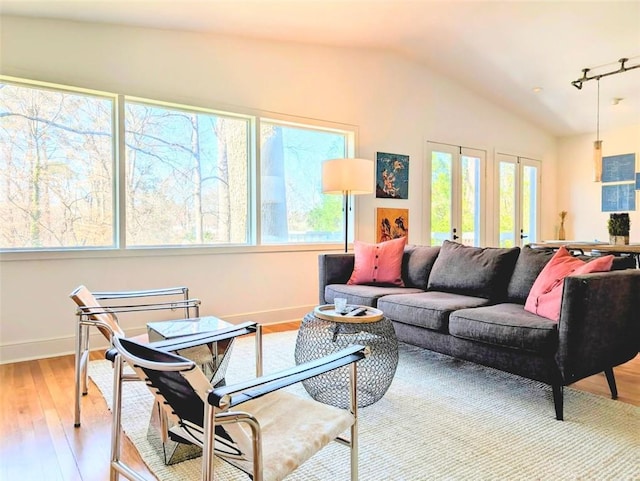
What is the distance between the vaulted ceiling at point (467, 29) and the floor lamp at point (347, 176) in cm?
137

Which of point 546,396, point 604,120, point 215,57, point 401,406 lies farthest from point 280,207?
point 604,120

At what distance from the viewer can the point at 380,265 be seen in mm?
3719

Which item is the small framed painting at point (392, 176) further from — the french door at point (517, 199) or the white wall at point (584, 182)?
the white wall at point (584, 182)

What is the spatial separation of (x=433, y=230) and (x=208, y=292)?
130 inches

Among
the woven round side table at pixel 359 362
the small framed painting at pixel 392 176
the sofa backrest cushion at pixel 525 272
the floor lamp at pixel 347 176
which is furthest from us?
the small framed painting at pixel 392 176

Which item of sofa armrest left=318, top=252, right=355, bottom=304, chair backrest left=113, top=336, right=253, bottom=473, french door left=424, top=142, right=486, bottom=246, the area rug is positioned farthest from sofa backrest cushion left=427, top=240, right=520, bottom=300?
chair backrest left=113, top=336, right=253, bottom=473

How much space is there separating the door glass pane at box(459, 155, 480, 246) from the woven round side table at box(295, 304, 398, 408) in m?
4.17

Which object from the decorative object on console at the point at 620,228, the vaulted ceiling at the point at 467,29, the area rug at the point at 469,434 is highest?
the vaulted ceiling at the point at 467,29

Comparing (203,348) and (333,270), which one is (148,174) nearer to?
(333,270)

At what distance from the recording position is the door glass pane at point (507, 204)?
6594 mm

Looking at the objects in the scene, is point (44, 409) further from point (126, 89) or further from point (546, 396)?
point (546, 396)

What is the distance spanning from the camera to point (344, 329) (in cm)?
257

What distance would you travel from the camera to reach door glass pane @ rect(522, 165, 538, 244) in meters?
6.93

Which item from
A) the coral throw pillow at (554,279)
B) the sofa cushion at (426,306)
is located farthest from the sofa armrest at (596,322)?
the sofa cushion at (426,306)
